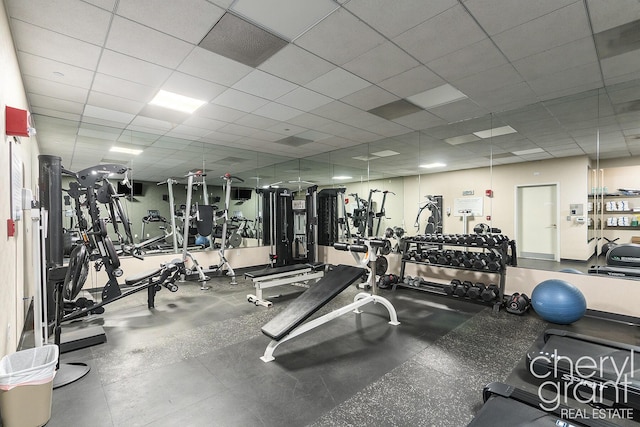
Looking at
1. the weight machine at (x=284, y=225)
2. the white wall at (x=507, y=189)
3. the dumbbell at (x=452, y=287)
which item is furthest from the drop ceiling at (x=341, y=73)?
the dumbbell at (x=452, y=287)

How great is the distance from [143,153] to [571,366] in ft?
25.6

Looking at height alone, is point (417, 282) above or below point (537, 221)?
below

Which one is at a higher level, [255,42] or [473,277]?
[255,42]

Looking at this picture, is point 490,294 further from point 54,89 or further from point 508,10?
point 54,89

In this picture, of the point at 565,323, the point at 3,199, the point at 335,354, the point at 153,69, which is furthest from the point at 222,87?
the point at 565,323

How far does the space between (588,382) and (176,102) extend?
17.1 ft

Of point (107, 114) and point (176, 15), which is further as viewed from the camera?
point (107, 114)

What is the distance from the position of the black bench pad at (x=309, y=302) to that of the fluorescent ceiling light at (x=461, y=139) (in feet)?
12.5

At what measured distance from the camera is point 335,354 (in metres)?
2.70

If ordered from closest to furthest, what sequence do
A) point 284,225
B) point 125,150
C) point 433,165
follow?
point 125,150 < point 284,225 < point 433,165

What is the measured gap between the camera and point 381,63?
3.08 metres

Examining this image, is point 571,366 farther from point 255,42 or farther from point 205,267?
point 205,267

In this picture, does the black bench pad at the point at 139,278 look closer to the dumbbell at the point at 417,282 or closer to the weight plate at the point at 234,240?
the weight plate at the point at 234,240

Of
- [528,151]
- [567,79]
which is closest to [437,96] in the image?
[567,79]
